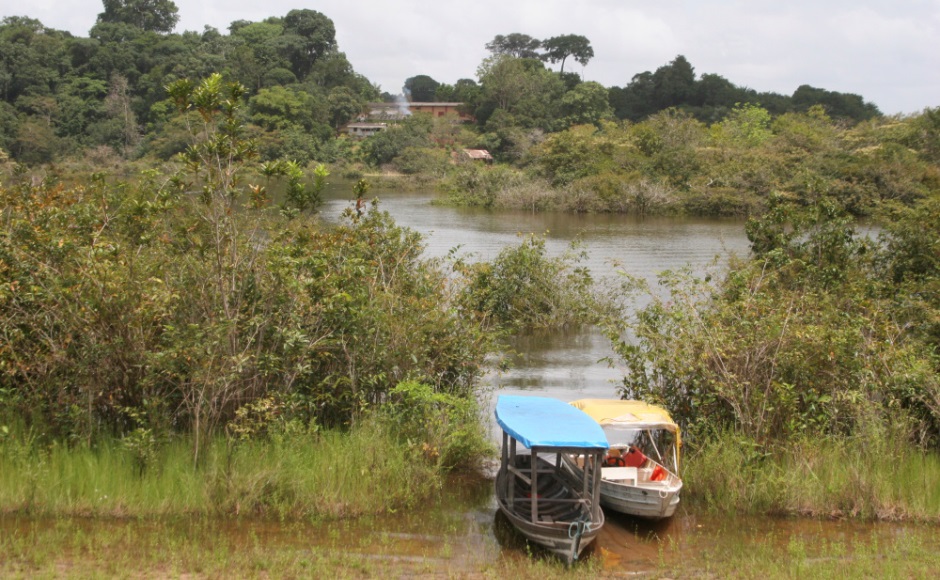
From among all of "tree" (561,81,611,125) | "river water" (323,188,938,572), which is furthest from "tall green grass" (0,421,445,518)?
"tree" (561,81,611,125)

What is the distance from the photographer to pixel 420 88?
12150cm

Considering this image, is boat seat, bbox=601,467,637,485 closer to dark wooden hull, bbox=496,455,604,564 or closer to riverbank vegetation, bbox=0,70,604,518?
dark wooden hull, bbox=496,455,604,564

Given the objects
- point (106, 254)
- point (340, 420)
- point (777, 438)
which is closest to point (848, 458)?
point (777, 438)

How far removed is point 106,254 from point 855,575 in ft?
27.5

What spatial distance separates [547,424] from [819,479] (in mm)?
3476

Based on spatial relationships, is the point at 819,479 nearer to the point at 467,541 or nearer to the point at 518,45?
the point at 467,541

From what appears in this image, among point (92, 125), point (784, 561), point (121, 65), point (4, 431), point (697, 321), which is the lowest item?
point (784, 561)

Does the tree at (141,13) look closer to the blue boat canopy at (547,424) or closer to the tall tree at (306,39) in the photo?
the tall tree at (306,39)

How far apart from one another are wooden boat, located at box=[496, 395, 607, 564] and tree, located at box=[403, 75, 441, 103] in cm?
10881

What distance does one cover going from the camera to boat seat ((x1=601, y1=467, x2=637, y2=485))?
10.1 metres

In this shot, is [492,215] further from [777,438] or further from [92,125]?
[92,125]

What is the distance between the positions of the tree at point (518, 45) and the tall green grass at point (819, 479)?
11360 cm

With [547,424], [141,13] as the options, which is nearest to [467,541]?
[547,424]

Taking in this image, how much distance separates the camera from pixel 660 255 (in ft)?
100
